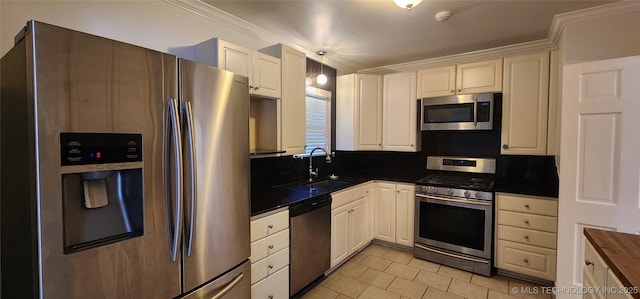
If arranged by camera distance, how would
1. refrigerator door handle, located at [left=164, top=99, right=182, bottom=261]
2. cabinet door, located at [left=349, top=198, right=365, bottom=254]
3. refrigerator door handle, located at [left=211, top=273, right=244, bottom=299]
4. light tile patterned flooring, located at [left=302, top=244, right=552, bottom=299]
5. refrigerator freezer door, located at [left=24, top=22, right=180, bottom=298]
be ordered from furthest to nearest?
cabinet door, located at [left=349, top=198, right=365, bottom=254] → light tile patterned flooring, located at [left=302, top=244, right=552, bottom=299] → refrigerator door handle, located at [left=211, top=273, right=244, bottom=299] → refrigerator door handle, located at [left=164, top=99, right=182, bottom=261] → refrigerator freezer door, located at [left=24, top=22, right=180, bottom=298]

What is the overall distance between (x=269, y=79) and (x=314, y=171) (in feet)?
4.75

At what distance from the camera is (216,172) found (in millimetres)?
1439

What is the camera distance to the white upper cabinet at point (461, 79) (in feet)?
9.76

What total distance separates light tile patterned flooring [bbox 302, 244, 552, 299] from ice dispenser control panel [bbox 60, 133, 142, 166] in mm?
1972

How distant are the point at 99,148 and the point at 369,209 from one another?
2931 mm

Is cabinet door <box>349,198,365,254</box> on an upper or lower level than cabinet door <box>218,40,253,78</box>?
lower

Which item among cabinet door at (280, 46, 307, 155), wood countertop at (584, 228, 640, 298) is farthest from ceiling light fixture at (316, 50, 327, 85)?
wood countertop at (584, 228, 640, 298)

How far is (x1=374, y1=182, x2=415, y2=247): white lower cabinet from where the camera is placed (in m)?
3.28

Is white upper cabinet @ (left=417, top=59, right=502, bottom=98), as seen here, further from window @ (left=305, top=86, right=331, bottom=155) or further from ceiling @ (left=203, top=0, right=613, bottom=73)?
window @ (left=305, top=86, right=331, bottom=155)

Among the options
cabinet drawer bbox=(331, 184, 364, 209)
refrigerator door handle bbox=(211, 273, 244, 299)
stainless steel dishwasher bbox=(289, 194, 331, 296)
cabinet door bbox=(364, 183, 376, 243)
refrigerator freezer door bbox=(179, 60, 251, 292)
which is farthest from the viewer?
cabinet door bbox=(364, 183, 376, 243)

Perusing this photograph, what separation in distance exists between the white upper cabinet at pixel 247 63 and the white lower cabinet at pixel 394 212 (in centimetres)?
188

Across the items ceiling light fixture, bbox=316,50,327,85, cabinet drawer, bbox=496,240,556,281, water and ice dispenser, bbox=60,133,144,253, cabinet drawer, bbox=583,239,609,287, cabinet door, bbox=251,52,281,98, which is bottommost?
cabinet drawer, bbox=496,240,556,281

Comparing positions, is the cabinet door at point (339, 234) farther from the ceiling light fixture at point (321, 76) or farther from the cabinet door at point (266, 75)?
the ceiling light fixture at point (321, 76)

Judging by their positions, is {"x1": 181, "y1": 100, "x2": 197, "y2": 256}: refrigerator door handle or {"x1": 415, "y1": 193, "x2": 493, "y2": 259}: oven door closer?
{"x1": 181, "y1": 100, "x2": 197, "y2": 256}: refrigerator door handle
